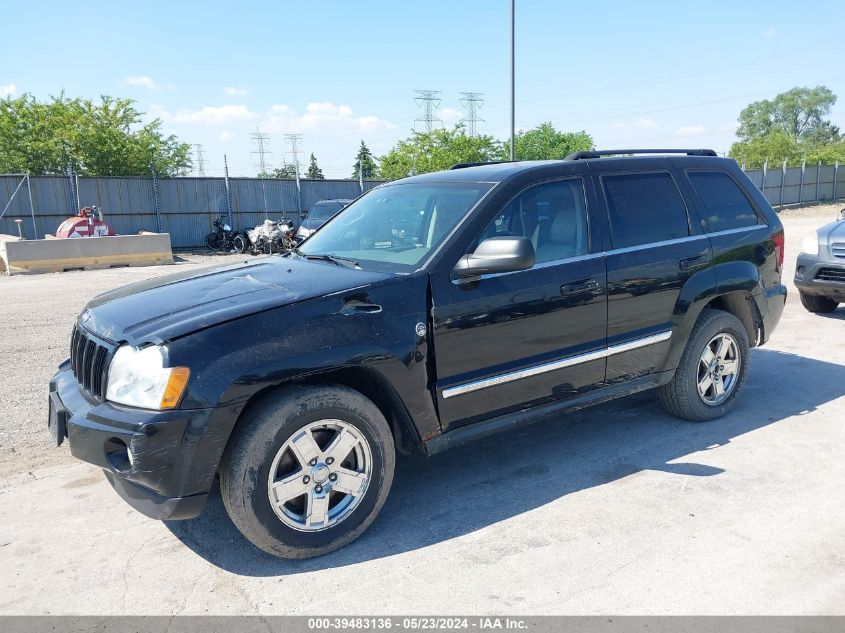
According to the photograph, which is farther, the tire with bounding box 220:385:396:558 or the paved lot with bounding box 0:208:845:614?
the tire with bounding box 220:385:396:558

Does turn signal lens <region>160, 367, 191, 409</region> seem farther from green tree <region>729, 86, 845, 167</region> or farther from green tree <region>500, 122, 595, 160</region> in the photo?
green tree <region>729, 86, 845, 167</region>

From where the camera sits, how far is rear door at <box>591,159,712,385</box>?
430cm

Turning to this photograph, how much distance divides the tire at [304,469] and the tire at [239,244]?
21.0m

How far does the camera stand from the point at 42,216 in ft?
72.1

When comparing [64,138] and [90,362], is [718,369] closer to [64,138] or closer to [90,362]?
[90,362]

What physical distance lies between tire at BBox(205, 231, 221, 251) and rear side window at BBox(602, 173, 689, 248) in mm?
21444

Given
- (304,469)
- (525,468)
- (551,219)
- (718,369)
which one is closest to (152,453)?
(304,469)

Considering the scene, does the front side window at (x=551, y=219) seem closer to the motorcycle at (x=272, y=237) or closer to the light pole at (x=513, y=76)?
the light pole at (x=513, y=76)

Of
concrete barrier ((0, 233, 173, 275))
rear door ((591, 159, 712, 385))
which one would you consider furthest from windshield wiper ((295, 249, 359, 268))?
concrete barrier ((0, 233, 173, 275))

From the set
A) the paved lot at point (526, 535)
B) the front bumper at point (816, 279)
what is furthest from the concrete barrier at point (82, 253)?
the front bumper at point (816, 279)

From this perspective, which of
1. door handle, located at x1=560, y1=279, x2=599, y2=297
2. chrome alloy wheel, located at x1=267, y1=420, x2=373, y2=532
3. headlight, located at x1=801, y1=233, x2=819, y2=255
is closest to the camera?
chrome alloy wheel, located at x1=267, y1=420, x2=373, y2=532

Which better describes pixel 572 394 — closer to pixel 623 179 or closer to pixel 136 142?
pixel 623 179

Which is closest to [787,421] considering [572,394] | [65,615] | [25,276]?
[572,394]

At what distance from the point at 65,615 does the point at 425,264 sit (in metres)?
2.32
